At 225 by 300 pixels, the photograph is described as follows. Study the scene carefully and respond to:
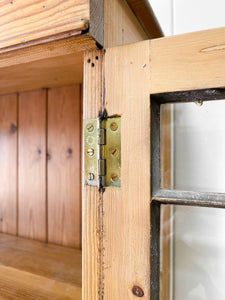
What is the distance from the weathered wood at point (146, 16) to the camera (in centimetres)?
42

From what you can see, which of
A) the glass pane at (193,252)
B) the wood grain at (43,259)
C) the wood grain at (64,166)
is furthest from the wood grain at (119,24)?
the wood grain at (43,259)

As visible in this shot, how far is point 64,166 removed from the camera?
2.59 feet

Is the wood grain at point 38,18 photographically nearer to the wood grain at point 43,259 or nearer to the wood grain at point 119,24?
the wood grain at point 119,24

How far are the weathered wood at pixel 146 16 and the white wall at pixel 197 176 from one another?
16cm

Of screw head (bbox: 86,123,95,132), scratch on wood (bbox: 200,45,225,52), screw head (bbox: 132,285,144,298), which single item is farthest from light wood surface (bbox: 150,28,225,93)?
screw head (bbox: 132,285,144,298)

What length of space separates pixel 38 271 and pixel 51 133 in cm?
45

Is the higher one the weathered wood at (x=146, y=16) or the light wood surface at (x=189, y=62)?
the weathered wood at (x=146, y=16)

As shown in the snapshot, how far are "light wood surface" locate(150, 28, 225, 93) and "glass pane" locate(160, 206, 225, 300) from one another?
A: 1.43 feet

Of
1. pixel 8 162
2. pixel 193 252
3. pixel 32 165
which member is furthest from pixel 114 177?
pixel 8 162

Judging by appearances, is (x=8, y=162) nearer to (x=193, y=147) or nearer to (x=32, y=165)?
(x=32, y=165)

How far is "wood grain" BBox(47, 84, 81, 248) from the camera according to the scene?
77 cm

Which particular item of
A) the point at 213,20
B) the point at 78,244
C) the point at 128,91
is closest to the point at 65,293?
the point at 78,244

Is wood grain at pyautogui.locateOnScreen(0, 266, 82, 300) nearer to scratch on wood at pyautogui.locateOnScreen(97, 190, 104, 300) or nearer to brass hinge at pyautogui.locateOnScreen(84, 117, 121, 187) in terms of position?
scratch on wood at pyautogui.locateOnScreen(97, 190, 104, 300)

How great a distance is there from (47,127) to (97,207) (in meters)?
0.57
